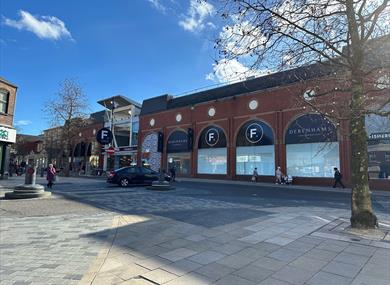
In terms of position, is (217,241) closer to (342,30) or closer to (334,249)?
(334,249)

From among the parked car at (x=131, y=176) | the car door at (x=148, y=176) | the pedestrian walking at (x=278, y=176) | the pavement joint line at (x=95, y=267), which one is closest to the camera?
the pavement joint line at (x=95, y=267)

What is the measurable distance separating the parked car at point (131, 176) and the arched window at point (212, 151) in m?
11.3

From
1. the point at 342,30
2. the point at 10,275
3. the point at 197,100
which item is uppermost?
the point at 197,100

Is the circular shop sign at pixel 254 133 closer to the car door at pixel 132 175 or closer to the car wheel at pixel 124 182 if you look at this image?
the car door at pixel 132 175

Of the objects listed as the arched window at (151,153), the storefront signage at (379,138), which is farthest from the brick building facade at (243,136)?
the storefront signage at (379,138)

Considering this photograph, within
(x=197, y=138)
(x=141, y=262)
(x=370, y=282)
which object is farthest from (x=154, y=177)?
(x=370, y=282)

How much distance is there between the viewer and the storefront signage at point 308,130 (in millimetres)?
24328

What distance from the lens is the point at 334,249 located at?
5699 millimetres

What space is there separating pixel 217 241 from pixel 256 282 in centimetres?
217

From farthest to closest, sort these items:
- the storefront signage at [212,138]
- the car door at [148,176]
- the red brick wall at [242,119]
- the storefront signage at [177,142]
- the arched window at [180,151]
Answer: the storefront signage at [177,142] → the arched window at [180,151] → the storefront signage at [212,138] → the red brick wall at [242,119] → the car door at [148,176]

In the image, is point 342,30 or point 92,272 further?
point 342,30

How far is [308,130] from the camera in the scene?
2544 cm

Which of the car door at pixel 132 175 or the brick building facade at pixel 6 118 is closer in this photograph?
the car door at pixel 132 175

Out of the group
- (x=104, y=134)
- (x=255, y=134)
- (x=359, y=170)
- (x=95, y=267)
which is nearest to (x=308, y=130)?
(x=255, y=134)
